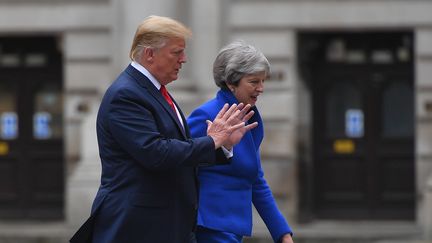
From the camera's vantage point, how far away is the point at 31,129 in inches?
681

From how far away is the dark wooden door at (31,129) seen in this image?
17.3 meters

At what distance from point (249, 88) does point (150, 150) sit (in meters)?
1.12

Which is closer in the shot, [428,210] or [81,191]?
[428,210]

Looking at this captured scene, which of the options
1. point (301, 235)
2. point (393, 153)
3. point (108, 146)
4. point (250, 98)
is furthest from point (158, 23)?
point (393, 153)

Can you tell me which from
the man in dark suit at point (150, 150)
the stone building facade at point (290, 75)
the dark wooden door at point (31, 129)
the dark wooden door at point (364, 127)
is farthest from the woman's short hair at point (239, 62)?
the dark wooden door at point (31, 129)

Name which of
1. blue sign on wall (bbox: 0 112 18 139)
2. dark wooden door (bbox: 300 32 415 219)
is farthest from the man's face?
blue sign on wall (bbox: 0 112 18 139)

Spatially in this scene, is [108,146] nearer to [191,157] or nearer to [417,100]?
[191,157]

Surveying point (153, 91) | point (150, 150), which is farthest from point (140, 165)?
point (153, 91)

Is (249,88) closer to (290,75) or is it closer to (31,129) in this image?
(290,75)

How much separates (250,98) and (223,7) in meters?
10.4

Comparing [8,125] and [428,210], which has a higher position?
[8,125]

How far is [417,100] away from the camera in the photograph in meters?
15.8

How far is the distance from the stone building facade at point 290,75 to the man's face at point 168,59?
1015 centimetres

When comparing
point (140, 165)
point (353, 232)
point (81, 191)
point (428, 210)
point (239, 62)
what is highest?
point (239, 62)
